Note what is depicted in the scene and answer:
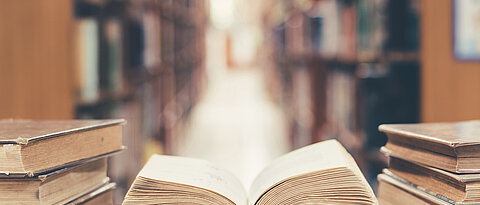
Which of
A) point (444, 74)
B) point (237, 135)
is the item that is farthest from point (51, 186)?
point (237, 135)

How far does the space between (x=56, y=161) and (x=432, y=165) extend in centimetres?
52

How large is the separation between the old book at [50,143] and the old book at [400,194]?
1.49 feet

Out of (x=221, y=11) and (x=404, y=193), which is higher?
(x=221, y=11)

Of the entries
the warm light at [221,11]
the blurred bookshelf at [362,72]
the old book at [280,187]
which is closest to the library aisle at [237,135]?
the blurred bookshelf at [362,72]

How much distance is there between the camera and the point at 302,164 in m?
0.76

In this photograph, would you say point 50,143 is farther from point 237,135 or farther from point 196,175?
point 237,135

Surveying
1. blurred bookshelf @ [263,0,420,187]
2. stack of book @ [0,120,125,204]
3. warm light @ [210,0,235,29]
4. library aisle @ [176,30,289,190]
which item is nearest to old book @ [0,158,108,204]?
stack of book @ [0,120,125,204]

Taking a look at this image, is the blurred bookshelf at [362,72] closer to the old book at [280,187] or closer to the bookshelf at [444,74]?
the bookshelf at [444,74]

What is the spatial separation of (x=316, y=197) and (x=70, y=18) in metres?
1.14

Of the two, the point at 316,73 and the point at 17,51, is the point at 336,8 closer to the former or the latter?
the point at 316,73

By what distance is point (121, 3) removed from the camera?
2262mm

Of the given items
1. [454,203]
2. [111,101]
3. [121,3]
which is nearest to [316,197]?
[454,203]

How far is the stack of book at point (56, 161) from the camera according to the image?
0.65 meters

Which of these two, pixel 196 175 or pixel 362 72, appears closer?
pixel 196 175
